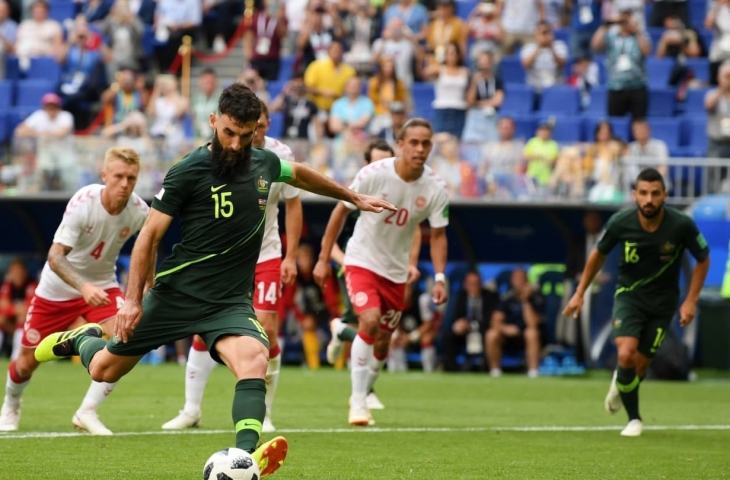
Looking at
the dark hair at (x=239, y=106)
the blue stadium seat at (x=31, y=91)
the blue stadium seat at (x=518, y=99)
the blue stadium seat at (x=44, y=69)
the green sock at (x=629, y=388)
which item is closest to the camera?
the dark hair at (x=239, y=106)

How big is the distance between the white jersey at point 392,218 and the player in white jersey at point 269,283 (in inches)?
36.5

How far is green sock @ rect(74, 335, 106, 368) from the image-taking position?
823 centimetres

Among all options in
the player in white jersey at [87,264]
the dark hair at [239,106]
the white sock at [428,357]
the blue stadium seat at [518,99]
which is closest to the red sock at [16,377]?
the player in white jersey at [87,264]

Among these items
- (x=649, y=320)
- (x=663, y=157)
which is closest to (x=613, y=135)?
(x=663, y=157)

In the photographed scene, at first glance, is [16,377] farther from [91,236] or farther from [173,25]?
[173,25]

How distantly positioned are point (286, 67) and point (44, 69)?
186 inches

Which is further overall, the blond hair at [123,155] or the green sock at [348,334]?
the green sock at [348,334]

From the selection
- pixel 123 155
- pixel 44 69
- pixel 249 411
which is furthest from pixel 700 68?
pixel 249 411

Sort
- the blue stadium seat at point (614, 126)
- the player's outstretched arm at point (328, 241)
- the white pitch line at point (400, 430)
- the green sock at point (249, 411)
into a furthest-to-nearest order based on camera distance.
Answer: the blue stadium seat at point (614, 126), the player's outstretched arm at point (328, 241), the white pitch line at point (400, 430), the green sock at point (249, 411)

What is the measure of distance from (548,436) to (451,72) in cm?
1133

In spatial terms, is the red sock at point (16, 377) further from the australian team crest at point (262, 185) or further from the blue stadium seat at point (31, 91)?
the blue stadium seat at point (31, 91)

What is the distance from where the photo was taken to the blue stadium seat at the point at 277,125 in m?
21.9

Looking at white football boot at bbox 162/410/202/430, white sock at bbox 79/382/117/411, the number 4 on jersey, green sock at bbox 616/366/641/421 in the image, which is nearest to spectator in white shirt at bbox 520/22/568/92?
green sock at bbox 616/366/641/421

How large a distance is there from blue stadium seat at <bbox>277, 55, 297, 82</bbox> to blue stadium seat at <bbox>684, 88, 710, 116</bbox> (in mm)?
A: 6969
